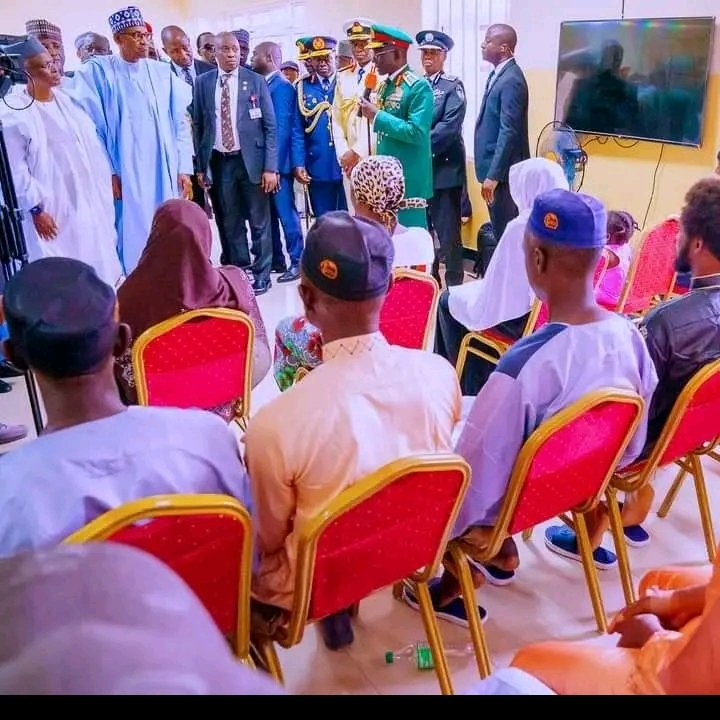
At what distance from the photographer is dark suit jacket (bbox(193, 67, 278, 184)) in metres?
4.83

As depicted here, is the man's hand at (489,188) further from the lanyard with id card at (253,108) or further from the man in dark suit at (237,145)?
the lanyard with id card at (253,108)

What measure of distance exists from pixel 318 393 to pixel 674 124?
12.4 feet

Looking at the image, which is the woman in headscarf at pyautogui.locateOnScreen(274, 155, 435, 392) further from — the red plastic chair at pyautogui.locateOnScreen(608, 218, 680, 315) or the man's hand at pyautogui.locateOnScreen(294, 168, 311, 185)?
the man's hand at pyautogui.locateOnScreen(294, 168, 311, 185)

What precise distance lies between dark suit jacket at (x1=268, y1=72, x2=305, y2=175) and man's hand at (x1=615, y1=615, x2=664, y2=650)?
14.8 feet

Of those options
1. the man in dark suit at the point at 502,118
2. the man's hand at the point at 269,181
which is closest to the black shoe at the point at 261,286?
the man's hand at the point at 269,181

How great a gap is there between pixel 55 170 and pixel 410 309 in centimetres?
213

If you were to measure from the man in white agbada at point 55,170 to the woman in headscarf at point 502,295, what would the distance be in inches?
67.1

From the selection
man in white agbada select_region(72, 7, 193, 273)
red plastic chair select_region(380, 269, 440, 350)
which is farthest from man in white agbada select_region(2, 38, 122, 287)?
red plastic chair select_region(380, 269, 440, 350)

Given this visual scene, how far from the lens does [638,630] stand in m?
1.11

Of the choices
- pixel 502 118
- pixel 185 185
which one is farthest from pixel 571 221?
pixel 185 185

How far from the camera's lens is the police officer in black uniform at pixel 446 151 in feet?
15.3

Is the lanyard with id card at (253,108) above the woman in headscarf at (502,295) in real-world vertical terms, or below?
above

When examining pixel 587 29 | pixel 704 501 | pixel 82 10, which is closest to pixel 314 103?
pixel 587 29

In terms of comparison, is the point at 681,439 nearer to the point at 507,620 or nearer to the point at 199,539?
the point at 507,620
